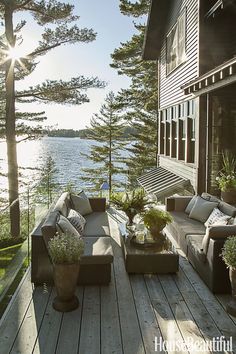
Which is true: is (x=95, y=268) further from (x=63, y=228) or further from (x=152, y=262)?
(x=152, y=262)

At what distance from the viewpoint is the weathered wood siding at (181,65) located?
904 cm

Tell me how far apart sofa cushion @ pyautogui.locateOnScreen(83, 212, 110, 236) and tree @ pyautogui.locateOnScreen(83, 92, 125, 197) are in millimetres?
15873

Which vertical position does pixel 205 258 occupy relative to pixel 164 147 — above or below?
below

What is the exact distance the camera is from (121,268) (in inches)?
217

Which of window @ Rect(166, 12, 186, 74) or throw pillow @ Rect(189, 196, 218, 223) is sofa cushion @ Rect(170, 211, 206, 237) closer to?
throw pillow @ Rect(189, 196, 218, 223)

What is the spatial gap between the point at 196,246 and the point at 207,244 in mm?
565

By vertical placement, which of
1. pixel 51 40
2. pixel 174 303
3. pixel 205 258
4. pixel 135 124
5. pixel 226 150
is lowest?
pixel 174 303

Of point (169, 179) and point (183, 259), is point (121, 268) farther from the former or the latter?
point (169, 179)

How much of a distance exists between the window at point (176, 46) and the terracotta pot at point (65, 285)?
797 cm

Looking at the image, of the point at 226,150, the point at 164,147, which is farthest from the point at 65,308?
the point at 164,147

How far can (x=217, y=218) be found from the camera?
593 centimetres

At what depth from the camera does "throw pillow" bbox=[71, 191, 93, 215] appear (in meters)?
7.62

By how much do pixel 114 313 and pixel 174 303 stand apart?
2.62 ft

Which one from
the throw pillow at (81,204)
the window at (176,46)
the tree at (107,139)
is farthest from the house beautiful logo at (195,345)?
the tree at (107,139)
